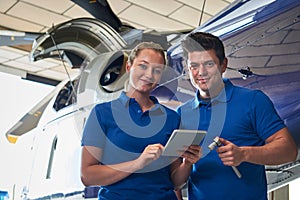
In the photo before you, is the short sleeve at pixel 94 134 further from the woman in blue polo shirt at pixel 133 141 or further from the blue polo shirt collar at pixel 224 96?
the blue polo shirt collar at pixel 224 96

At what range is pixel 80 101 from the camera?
2758 mm

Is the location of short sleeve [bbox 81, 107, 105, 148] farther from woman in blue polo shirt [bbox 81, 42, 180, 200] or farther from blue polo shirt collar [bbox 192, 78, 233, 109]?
blue polo shirt collar [bbox 192, 78, 233, 109]

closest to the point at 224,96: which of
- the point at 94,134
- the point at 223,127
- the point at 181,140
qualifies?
the point at 223,127

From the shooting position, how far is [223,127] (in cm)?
124

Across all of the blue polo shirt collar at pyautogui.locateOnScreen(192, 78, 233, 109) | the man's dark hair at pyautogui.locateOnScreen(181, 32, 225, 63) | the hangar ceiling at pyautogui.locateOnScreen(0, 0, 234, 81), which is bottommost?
the blue polo shirt collar at pyautogui.locateOnScreen(192, 78, 233, 109)

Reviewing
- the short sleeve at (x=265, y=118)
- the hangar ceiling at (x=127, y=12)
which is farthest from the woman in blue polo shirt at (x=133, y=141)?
the hangar ceiling at (x=127, y=12)

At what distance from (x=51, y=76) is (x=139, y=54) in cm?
481

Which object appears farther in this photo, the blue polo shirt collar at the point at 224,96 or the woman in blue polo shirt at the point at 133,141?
the blue polo shirt collar at the point at 224,96

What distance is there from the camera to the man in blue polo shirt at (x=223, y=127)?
1179 mm

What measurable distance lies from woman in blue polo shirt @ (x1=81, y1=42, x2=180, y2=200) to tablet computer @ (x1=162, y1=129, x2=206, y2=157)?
3cm

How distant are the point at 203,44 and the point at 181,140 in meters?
0.31

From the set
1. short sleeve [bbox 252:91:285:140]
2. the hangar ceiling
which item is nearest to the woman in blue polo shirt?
short sleeve [bbox 252:91:285:140]

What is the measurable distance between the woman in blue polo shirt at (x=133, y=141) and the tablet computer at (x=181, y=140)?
28mm

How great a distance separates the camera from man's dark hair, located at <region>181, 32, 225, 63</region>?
126cm
